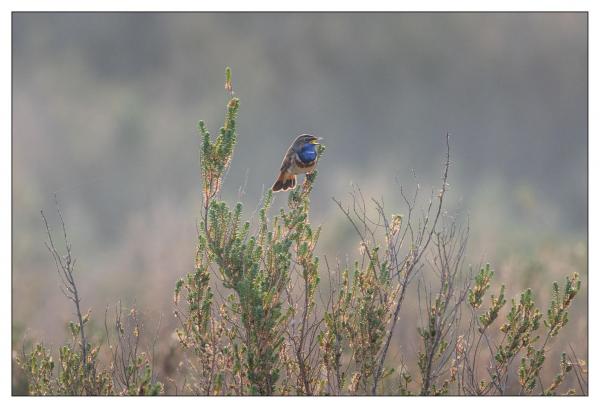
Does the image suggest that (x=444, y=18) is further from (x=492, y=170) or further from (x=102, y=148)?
(x=102, y=148)

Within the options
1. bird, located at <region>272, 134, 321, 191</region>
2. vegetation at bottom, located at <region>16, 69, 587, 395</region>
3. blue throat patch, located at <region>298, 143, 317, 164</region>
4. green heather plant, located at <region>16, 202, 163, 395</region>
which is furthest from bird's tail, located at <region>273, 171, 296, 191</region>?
green heather plant, located at <region>16, 202, 163, 395</region>

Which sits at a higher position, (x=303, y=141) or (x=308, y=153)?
(x=303, y=141)

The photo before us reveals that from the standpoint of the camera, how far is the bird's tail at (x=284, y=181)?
619 cm

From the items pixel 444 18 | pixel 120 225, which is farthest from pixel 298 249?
pixel 444 18

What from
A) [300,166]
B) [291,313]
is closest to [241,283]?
[291,313]

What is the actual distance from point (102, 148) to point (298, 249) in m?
19.5

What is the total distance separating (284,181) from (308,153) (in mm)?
421

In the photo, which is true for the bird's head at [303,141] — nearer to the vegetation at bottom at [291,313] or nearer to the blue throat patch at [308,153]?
the blue throat patch at [308,153]

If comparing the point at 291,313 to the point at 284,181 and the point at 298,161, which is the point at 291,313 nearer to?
the point at 298,161

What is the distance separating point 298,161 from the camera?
5.94 metres

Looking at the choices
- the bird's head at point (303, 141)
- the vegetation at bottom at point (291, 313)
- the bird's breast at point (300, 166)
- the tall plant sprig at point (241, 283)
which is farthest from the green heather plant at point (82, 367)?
the bird's head at point (303, 141)

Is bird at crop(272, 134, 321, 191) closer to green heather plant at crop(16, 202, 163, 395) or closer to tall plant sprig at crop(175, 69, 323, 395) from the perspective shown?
tall plant sprig at crop(175, 69, 323, 395)

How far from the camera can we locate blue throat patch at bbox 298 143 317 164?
19.3ft

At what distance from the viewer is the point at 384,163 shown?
61.7ft
